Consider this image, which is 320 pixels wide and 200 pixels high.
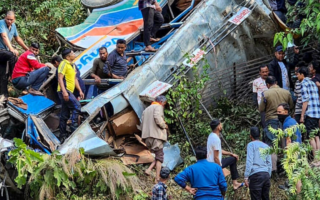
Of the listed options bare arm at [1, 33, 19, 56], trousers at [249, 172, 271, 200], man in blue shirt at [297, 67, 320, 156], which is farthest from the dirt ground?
bare arm at [1, 33, 19, 56]

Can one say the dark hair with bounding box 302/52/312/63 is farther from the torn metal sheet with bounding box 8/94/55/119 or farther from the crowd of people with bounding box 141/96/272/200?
the torn metal sheet with bounding box 8/94/55/119

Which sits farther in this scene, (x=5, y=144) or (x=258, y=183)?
(x=5, y=144)

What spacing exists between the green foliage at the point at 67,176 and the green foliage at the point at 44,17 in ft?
20.2

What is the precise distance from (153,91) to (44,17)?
6.43m

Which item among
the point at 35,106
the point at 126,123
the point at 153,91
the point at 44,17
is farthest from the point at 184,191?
the point at 44,17

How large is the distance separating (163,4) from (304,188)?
7310 millimetres

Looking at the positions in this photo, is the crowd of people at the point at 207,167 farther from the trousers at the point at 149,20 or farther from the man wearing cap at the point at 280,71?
the trousers at the point at 149,20

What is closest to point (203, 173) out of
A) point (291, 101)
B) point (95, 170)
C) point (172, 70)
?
point (95, 170)

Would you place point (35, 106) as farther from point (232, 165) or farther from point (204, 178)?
point (204, 178)

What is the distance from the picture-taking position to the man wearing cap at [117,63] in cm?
1262

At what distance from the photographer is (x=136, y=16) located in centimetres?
1477

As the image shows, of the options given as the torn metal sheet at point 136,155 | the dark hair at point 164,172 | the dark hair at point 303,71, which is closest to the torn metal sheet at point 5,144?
the torn metal sheet at point 136,155

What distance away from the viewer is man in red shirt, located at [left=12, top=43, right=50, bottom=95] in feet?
40.3

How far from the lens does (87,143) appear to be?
1109 cm
